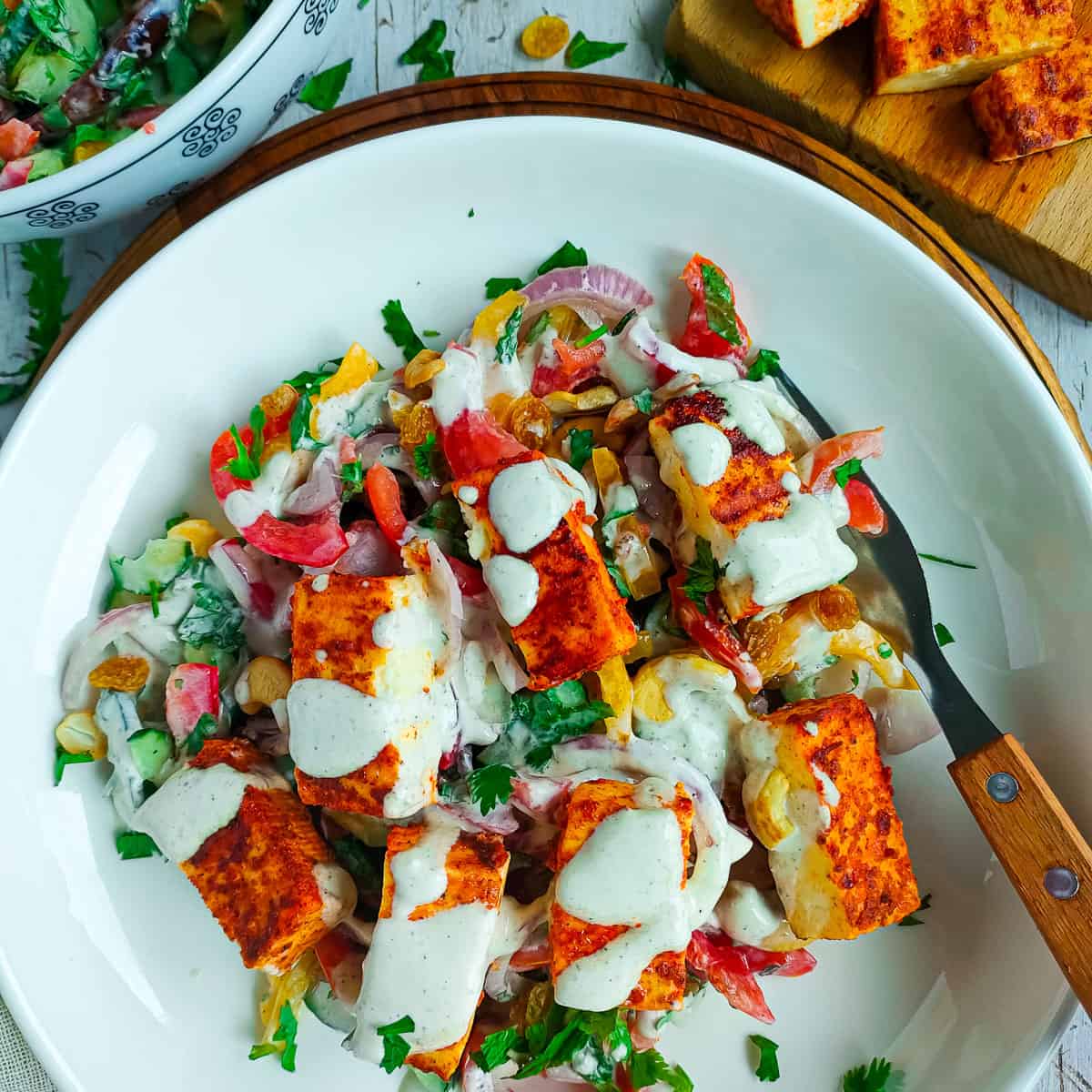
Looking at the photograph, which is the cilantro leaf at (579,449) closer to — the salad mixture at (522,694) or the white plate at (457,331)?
the salad mixture at (522,694)

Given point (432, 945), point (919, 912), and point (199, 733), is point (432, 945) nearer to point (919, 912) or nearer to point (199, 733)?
point (199, 733)

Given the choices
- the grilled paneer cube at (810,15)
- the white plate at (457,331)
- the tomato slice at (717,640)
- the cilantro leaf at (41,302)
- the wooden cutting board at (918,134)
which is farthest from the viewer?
the cilantro leaf at (41,302)

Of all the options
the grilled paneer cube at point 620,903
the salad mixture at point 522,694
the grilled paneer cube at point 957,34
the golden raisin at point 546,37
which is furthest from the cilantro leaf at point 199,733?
the grilled paneer cube at point 957,34

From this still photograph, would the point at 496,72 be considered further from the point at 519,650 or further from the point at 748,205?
the point at 519,650

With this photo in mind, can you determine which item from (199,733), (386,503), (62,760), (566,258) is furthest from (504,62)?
(62,760)

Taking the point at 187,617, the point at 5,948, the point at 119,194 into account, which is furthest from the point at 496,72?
the point at 5,948

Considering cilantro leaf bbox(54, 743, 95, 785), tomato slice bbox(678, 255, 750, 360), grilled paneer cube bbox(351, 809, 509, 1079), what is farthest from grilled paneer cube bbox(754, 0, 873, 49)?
cilantro leaf bbox(54, 743, 95, 785)

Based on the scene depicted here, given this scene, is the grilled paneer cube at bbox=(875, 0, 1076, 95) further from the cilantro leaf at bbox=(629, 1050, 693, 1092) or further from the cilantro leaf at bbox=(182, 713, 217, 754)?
the cilantro leaf at bbox=(629, 1050, 693, 1092)

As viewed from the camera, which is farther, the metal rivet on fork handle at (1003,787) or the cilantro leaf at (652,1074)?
the cilantro leaf at (652,1074)
